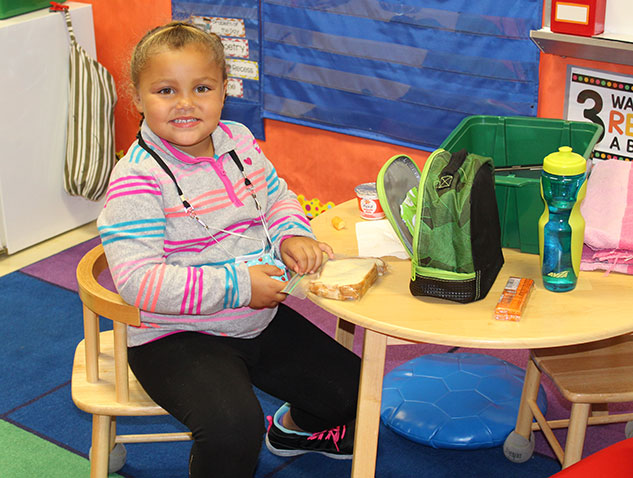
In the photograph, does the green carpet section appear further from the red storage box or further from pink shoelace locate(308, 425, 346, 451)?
the red storage box

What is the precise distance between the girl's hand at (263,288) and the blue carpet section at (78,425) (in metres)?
0.63

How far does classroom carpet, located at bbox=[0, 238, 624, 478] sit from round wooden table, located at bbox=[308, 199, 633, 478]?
52 cm

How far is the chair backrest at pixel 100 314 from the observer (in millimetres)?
1616

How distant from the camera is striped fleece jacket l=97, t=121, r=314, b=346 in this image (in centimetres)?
159

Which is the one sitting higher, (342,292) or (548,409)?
(342,292)

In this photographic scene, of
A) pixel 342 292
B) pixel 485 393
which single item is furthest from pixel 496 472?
pixel 342 292

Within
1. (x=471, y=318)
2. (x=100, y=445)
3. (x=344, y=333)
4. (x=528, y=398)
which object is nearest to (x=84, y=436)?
(x=100, y=445)

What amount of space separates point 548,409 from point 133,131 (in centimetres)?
226

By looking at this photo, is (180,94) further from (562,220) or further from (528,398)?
(528,398)

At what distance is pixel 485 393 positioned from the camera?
232 cm

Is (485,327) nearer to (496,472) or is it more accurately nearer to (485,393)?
(496,472)

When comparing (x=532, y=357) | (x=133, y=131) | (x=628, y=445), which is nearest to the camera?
(x=628, y=445)

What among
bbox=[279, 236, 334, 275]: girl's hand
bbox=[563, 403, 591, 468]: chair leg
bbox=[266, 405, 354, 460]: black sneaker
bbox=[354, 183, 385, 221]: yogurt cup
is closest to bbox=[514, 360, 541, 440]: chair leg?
bbox=[563, 403, 591, 468]: chair leg

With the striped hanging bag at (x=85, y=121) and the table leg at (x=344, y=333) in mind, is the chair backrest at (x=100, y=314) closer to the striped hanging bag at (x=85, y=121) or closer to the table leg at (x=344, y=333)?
the table leg at (x=344, y=333)
